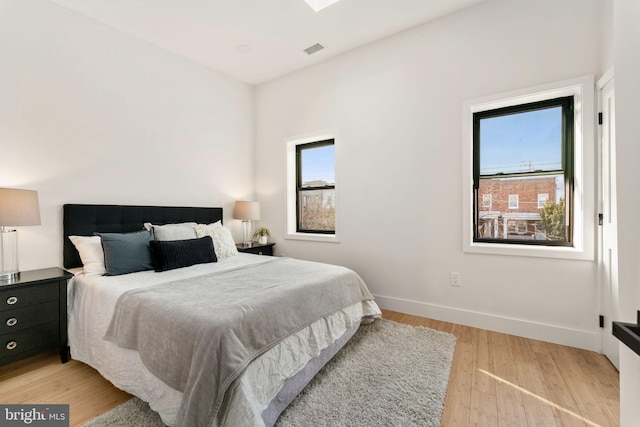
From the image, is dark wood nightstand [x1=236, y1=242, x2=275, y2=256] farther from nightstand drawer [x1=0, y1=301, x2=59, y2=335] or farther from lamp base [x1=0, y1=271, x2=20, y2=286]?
lamp base [x1=0, y1=271, x2=20, y2=286]

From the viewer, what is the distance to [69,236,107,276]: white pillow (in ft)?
7.74

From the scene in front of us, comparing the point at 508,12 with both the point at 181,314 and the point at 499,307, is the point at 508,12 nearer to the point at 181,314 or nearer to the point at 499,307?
the point at 499,307

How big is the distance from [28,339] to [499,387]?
3253 millimetres

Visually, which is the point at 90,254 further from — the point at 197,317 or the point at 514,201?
the point at 514,201

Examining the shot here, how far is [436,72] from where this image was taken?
293 centimetres

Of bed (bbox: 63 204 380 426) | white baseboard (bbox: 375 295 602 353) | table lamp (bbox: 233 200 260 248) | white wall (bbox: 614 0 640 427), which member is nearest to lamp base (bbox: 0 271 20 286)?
bed (bbox: 63 204 380 426)

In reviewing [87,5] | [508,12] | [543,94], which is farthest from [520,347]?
[87,5]

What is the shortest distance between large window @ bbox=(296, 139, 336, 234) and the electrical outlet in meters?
1.59

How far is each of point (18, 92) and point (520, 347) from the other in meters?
4.67

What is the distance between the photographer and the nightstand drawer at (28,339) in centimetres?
194

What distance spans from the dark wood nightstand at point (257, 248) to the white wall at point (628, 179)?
3.36 meters

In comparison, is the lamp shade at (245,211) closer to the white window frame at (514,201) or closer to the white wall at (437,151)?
the white wall at (437,151)

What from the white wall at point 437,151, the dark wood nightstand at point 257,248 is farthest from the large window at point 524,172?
the dark wood nightstand at point 257,248

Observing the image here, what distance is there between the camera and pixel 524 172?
2697 mm
